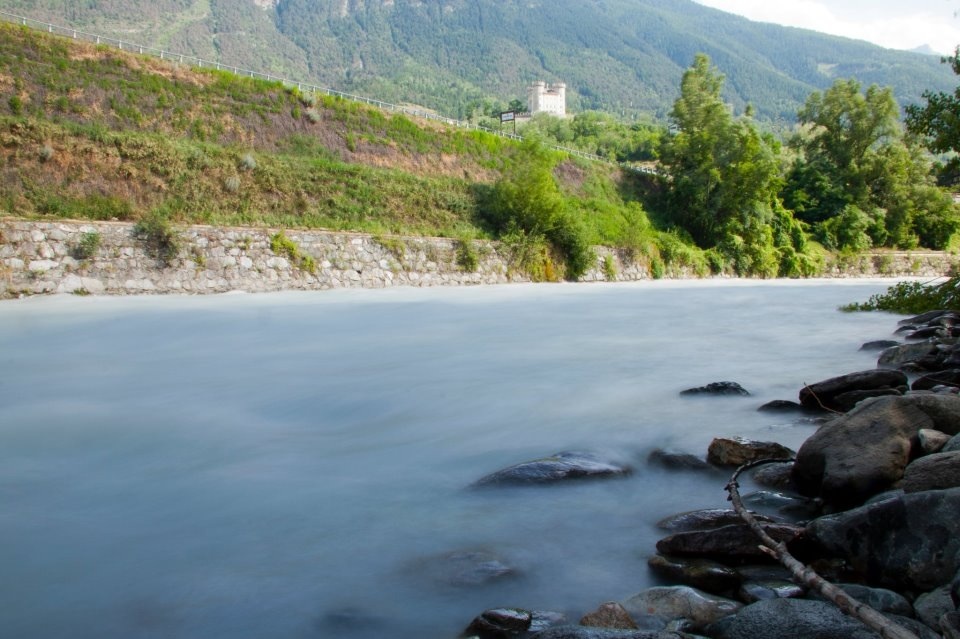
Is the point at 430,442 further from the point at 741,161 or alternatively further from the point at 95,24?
the point at 95,24

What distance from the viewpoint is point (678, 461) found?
13.7 ft

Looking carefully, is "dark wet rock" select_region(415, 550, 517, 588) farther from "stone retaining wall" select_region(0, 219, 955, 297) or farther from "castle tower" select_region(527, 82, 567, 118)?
"castle tower" select_region(527, 82, 567, 118)

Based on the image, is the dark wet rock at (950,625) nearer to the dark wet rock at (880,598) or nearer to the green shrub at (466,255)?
the dark wet rock at (880,598)

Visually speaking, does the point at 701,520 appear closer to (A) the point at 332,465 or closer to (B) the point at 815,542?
(B) the point at 815,542

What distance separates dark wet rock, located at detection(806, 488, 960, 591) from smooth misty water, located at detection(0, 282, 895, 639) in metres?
0.77

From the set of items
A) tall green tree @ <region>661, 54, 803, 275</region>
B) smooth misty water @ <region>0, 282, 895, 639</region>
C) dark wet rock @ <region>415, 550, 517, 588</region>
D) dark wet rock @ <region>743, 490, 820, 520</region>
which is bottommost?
smooth misty water @ <region>0, 282, 895, 639</region>

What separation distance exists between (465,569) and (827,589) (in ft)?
4.48

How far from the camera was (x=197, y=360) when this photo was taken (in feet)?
28.1

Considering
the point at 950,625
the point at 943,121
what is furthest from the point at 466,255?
the point at 950,625

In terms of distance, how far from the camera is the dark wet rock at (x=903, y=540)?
238 cm

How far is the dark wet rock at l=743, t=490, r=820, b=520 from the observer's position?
3279 millimetres

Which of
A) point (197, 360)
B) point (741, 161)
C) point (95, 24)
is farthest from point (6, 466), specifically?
point (95, 24)

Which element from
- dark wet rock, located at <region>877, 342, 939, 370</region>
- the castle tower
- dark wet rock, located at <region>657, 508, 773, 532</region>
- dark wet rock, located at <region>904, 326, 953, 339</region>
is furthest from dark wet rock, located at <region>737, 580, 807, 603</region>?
the castle tower

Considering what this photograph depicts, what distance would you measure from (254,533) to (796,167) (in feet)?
148
